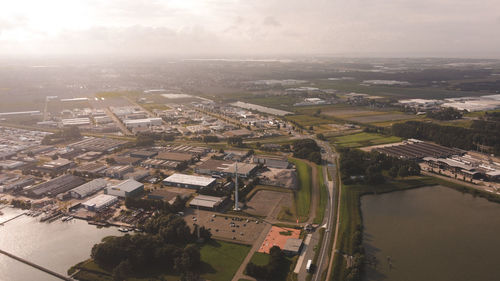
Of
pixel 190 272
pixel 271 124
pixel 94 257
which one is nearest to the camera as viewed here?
pixel 190 272

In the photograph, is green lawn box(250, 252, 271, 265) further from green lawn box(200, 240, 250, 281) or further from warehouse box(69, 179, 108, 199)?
warehouse box(69, 179, 108, 199)

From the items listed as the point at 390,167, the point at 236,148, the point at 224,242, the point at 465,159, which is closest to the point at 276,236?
the point at 224,242

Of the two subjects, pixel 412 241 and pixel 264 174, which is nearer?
pixel 412 241

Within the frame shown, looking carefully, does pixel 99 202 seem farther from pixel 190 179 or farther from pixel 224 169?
pixel 224 169

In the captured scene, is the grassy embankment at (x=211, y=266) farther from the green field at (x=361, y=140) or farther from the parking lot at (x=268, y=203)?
the green field at (x=361, y=140)

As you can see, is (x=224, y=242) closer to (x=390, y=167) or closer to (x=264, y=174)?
(x=264, y=174)

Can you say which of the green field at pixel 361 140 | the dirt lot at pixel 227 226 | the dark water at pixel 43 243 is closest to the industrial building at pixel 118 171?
the dark water at pixel 43 243

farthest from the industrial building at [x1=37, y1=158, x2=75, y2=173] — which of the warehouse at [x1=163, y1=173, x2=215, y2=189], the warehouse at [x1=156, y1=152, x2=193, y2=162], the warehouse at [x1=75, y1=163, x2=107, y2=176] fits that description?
the warehouse at [x1=163, y1=173, x2=215, y2=189]
